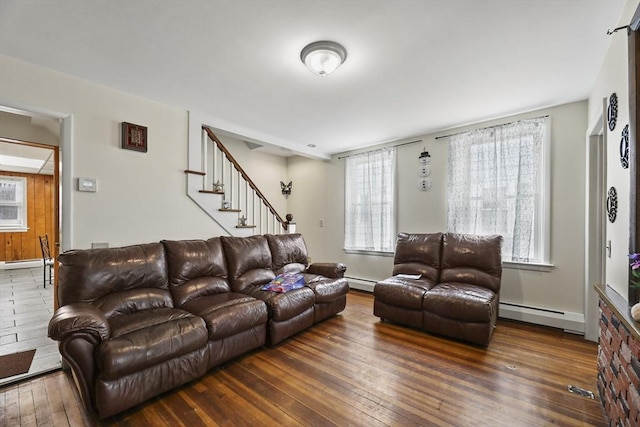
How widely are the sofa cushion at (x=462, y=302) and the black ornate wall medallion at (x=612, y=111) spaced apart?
1.71 metres

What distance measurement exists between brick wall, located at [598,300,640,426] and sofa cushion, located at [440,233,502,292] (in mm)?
1261

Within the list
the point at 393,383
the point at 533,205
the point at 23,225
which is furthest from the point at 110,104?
the point at 23,225

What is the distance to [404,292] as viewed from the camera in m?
3.13

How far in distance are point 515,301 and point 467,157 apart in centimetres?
193

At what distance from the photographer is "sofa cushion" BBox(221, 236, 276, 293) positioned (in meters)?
3.07

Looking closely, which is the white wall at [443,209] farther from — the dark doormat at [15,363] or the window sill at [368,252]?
the dark doormat at [15,363]

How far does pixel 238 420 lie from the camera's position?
173 cm

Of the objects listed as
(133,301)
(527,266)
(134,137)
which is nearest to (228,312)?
(133,301)

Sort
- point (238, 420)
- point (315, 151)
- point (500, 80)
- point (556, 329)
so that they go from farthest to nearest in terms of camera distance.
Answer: point (315, 151) → point (556, 329) → point (500, 80) → point (238, 420)

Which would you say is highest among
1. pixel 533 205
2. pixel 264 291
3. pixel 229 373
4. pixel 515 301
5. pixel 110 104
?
pixel 110 104

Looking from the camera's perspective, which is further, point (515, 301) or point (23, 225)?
point (23, 225)

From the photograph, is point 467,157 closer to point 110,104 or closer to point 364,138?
point 364,138

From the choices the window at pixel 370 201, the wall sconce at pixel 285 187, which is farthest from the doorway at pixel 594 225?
the wall sconce at pixel 285 187

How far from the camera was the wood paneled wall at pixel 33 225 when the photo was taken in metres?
6.64
